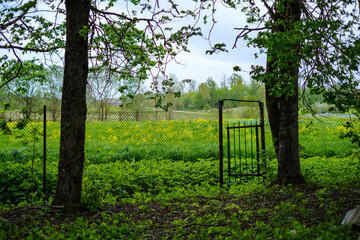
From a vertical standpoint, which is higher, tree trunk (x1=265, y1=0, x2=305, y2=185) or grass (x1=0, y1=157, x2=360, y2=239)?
tree trunk (x1=265, y1=0, x2=305, y2=185)

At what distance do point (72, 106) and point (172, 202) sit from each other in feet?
8.50

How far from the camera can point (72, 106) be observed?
4949mm

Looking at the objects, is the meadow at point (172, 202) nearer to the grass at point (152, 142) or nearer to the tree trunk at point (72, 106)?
the grass at point (152, 142)

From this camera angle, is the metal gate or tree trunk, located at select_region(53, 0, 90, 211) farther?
the metal gate

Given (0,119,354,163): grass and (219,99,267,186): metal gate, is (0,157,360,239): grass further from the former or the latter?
(0,119,354,163): grass

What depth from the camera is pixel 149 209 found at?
5.44m

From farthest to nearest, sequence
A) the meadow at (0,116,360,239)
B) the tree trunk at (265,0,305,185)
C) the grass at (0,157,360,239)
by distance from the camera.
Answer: the tree trunk at (265,0,305,185) → the meadow at (0,116,360,239) → the grass at (0,157,360,239)

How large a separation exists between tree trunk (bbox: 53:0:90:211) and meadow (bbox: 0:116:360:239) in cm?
34

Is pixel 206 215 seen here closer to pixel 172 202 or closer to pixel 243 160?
pixel 172 202

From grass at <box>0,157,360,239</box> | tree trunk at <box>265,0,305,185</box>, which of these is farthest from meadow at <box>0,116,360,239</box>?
tree trunk at <box>265,0,305,185</box>

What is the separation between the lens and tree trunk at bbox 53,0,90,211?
4957mm

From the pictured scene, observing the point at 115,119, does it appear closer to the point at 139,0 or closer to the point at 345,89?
the point at 139,0

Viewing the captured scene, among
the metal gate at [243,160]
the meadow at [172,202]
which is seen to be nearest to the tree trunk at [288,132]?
the meadow at [172,202]

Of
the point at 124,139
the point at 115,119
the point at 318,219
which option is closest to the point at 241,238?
the point at 318,219
